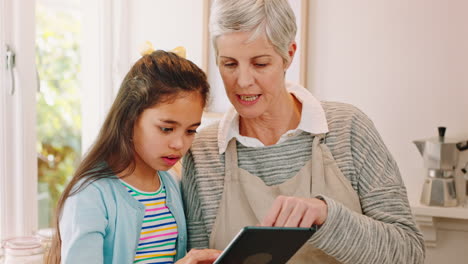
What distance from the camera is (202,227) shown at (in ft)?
5.18

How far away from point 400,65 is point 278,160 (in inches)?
50.8

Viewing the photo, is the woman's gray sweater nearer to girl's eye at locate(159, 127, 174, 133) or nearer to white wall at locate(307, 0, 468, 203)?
girl's eye at locate(159, 127, 174, 133)

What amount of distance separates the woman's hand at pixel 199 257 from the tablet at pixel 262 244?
133mm

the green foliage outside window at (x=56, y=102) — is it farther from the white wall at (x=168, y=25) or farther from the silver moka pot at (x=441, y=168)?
the silver moka pot at (x=441, y=168)

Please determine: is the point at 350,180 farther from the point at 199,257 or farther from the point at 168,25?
the point at 168,25

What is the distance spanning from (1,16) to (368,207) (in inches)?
62.6

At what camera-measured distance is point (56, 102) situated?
2.94m

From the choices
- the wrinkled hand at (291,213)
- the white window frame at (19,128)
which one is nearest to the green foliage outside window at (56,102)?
the white window frame at (19,128)

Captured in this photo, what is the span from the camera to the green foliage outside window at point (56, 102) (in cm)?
282

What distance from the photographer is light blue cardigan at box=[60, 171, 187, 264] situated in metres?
1.27

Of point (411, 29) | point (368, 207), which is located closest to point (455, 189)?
point (411, 29)

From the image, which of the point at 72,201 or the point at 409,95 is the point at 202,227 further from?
the point at 409,95

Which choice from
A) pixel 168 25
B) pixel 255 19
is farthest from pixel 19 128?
pixel 255 19

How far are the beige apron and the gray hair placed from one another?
0.28 m
